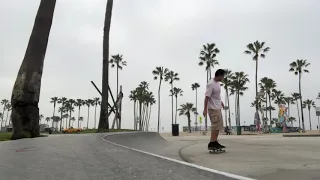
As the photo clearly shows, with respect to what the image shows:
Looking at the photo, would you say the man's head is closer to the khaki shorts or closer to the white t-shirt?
the white t-shirt

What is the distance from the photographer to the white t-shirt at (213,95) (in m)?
7.00

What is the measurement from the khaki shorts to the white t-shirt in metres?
0.10

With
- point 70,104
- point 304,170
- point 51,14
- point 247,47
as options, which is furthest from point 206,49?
point 70,104

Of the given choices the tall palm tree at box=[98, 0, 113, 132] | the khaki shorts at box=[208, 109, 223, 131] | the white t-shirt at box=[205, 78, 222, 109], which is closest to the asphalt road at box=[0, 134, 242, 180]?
the khaki shorts at box=[208, 109, 223, 131]

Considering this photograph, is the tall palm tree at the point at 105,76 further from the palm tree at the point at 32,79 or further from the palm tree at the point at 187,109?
the palm tree at the point at 187,109

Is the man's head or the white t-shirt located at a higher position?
the man's head

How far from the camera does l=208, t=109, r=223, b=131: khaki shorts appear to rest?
6.77m

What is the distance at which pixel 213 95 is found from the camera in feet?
23.3

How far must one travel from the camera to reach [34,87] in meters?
14.9

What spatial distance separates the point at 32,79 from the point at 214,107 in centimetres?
1094

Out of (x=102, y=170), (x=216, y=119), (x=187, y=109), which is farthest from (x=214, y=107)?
(x=187, y=109)

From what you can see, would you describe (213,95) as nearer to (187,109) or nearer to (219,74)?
(219,74)

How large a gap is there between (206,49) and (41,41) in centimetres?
5446

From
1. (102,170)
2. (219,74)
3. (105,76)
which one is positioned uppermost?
(105,76)
